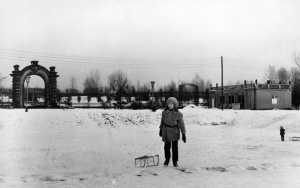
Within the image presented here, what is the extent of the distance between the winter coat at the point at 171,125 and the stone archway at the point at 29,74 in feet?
108

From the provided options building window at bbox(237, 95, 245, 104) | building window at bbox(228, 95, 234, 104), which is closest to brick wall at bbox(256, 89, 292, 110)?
building window at bbox(237, 95, 245, 104)

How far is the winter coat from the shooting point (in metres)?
9.92

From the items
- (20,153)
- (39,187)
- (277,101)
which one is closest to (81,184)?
(39,187)

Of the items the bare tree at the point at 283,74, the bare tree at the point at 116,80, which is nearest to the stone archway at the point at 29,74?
the bare tree at the point at 116,80

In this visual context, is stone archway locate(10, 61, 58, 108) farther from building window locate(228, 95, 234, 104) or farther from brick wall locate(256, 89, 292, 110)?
brick wall locate(256, 89, 292, 110)

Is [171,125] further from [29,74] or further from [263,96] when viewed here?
[263,96]

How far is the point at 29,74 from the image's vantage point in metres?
40.2

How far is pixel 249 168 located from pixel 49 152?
760 cm

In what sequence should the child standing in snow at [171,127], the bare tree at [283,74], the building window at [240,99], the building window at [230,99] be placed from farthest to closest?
1. the bare tree at [283,74]
2. the building window at [230,99]
3. the building window at [240,99]
4. the child standing in snow at [171,127]

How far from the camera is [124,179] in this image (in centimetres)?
786

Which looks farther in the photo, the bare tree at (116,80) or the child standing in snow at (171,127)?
the bare tree at (116,80)

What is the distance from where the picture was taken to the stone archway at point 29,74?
3991 cm

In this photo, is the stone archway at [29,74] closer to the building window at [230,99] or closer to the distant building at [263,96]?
the distant building at [263,96]

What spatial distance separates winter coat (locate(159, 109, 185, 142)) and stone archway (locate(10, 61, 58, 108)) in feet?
108
